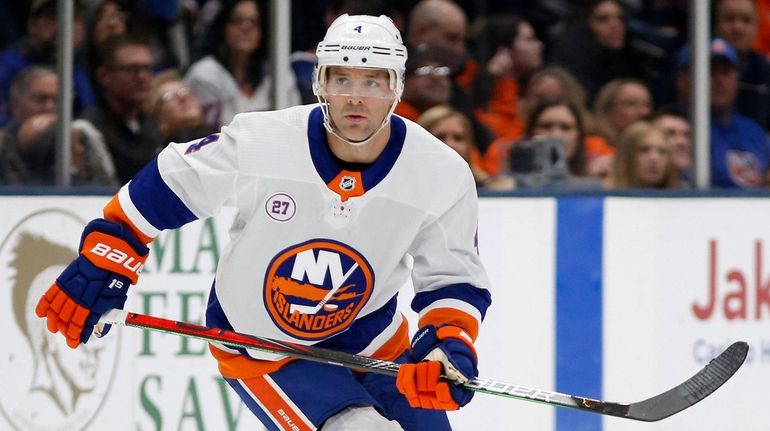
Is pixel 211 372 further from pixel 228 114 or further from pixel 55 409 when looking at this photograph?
pixel 228 114

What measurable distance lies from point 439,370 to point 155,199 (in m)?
0.63

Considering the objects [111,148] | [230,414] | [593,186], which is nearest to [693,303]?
[593,186]

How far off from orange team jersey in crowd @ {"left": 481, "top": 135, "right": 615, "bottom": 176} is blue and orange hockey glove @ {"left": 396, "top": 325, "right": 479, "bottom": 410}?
166cm

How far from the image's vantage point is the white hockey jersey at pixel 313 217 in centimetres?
269

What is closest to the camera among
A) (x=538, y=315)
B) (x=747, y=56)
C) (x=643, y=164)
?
(x=538, y=315)

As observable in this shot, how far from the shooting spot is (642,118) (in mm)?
4609

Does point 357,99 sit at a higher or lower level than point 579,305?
higher

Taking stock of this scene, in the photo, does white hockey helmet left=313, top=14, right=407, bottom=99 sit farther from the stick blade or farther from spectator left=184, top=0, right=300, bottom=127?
spectator left=184, top=0, right=300, bottom=127

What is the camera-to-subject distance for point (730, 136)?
15.0 feet

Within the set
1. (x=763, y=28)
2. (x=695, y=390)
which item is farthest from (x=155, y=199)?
(x=763, y=28)

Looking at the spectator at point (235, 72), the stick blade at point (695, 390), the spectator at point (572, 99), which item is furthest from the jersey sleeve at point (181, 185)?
the spectator at point (572, 99)

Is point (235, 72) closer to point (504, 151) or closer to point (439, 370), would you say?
point (504, 151)

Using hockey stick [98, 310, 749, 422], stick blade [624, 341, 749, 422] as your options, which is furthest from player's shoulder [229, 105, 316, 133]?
stick blade [624, 341, 749, 422]

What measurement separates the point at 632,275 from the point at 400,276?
1.32 m
